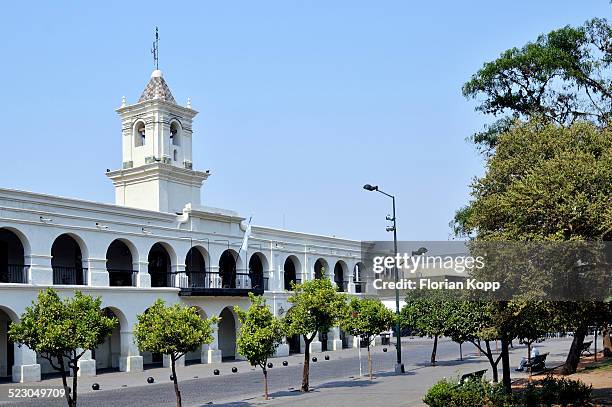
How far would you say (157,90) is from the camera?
142ft

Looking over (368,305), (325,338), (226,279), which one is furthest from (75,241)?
(325,338)

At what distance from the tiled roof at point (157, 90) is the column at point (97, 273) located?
12.1 metres

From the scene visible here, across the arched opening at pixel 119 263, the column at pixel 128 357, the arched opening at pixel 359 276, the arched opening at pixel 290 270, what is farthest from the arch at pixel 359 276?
the column at pixel 128 357

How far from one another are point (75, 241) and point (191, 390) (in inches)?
452

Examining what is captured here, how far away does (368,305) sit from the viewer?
30672 mm

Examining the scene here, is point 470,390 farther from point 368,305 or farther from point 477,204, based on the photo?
point 368,305

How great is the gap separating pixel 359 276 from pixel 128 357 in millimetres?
23624

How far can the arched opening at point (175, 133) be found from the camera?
4353 cm

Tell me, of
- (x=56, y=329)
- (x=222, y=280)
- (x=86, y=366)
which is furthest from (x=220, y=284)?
(x=56, y=329)

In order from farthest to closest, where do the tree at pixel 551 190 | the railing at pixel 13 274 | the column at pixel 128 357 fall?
the column at pixel 128 357 → the railing at pixel 13 274 → the tree at pixel 551 190

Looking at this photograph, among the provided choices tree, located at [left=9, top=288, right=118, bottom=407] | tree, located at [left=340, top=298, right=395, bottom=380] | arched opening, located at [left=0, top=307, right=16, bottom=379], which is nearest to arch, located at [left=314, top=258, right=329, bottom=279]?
tree, located at [left=340, top=298, right=395, bottom=380]

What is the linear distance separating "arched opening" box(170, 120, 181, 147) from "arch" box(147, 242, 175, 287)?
7.09 meters

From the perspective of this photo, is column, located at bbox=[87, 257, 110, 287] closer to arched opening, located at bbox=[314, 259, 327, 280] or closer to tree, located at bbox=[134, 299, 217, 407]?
tree, located at bbox=[134, 299, 217, 407]

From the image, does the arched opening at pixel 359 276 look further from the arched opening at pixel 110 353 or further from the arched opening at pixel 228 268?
the arched opening at pixel 110 353
